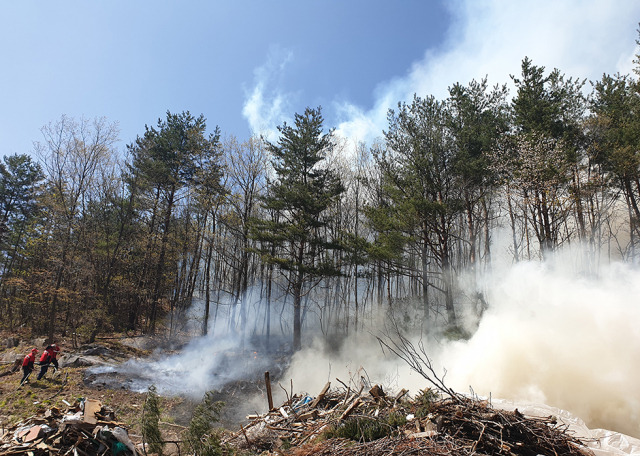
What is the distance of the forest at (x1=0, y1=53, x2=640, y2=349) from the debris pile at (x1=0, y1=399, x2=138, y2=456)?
13.2m

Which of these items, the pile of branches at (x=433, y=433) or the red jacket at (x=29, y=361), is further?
the red jacket at (x=29, y=361)

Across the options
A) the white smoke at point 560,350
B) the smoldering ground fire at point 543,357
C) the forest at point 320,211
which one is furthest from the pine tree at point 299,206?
the white smoke at point 560,350

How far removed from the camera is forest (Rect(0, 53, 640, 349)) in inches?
680

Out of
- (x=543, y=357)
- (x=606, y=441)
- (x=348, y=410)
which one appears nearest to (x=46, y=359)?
(x=348, y=410)

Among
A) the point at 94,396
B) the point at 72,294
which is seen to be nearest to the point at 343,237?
the point at 94,396

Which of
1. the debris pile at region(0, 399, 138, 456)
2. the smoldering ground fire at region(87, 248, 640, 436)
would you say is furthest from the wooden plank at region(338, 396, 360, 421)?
the debris pile at region(0, 399, 138, 456)

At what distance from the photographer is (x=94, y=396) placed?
11.0 meters

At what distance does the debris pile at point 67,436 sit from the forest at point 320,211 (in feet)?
43.2

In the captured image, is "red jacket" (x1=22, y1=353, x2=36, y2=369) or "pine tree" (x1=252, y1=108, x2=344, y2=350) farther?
"pine tree" (x1=252, y1=108, x2=344, y2=350)

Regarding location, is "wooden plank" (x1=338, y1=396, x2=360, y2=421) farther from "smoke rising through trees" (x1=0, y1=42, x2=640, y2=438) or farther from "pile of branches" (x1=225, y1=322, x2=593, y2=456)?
"smoke rising through trees" (x1=0, y1=42, x2=640, y2=438)

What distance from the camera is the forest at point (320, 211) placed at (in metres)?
17.3

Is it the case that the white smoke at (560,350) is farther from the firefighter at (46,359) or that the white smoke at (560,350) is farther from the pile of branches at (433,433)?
the firefighter at (46,359)

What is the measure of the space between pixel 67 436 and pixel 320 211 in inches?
656

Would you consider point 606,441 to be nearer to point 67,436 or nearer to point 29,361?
point 67,436
